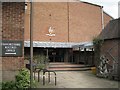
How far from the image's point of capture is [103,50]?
21.9 metres

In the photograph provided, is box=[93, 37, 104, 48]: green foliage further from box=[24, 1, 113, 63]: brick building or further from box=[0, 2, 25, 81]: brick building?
box=[24, 1, 113, 63]: brick building

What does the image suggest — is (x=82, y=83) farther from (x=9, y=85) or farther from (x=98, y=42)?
(x=98, y=42)

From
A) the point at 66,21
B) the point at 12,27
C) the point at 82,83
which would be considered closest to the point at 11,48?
the point at 12,27

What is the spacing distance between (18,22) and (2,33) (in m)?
0.85

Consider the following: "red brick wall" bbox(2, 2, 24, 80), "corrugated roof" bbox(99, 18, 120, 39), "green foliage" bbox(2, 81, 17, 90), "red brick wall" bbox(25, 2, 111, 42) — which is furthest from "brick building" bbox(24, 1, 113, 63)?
"green foliage" bbox(2, 81, 17, 90)

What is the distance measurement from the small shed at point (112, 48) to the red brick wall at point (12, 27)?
9.01 m

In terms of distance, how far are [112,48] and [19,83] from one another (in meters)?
11.5

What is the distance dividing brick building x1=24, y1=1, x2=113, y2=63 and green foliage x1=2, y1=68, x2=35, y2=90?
89.0 feet

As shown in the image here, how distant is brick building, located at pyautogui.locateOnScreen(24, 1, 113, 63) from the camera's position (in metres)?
40.1

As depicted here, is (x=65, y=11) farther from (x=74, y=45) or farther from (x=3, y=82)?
(x=3, y=82)

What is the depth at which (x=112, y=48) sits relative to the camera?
66.8 ft

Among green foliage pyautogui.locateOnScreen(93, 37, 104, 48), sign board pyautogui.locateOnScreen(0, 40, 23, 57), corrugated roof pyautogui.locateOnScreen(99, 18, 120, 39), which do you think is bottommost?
sign board pyautogui.locateOnScreen(0, 40, 23, 57)

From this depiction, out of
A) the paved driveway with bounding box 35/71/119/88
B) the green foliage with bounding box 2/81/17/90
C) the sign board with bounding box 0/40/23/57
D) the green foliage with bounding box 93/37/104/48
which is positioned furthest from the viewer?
the green foliage with bounding box 93/37/104/48

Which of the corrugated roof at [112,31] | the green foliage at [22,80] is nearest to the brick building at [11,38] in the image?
the green foliage at [22,80]
